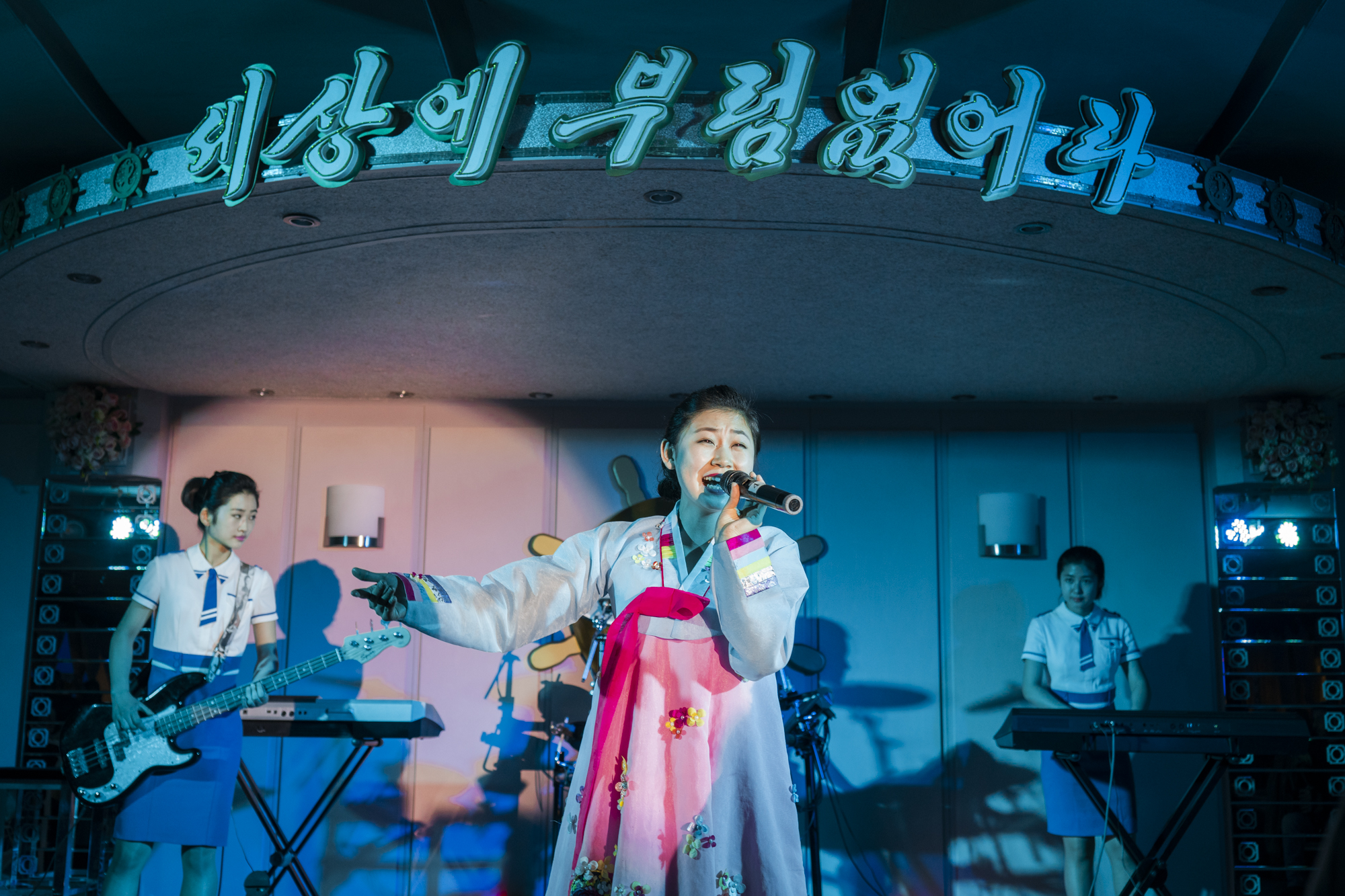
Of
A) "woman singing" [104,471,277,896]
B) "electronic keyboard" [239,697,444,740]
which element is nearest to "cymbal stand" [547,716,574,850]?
"electronic keyboard" [239,697,444,740]

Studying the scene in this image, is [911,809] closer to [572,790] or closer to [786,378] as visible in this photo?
[786,378]

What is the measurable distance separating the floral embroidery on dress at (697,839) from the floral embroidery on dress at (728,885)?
5 centimetres

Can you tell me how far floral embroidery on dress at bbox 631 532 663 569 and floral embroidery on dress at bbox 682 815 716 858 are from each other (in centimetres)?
47

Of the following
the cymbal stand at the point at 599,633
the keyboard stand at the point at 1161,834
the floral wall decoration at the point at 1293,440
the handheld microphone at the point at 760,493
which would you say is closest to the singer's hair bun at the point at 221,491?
the cymbal stand at the point at 599,633

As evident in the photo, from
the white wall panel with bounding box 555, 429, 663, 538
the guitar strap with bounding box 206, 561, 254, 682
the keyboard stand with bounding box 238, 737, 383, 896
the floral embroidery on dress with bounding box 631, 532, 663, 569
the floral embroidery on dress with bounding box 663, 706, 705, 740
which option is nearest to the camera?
the floral embroidery on dress with bounding box 663, 706, 705, 740

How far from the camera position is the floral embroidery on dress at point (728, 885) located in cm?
182

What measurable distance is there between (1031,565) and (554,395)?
275 cm

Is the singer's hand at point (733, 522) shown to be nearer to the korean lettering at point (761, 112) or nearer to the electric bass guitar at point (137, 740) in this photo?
the korean lettering at point (761, 112)

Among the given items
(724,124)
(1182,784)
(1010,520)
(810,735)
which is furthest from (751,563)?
(1182,784)

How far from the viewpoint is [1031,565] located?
579 centimetres

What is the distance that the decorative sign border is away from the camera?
292cm

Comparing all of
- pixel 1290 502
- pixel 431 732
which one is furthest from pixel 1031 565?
pixel 431 732

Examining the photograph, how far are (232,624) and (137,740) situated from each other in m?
0.52

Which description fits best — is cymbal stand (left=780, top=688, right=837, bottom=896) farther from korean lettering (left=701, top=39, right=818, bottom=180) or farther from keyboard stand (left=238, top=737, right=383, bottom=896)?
korean lettering (left=701, top=39, right=818, bottom=180)
